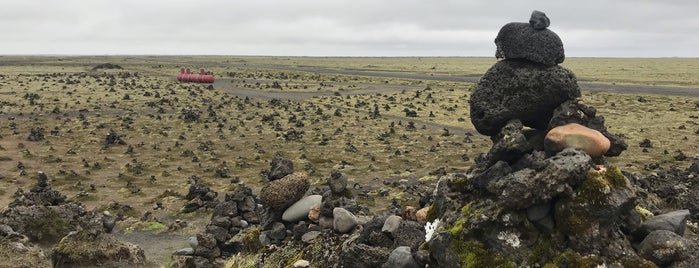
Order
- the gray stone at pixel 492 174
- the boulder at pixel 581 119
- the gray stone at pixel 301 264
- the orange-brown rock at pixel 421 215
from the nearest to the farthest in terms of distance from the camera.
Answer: the gray stone at pixel 492 174, the boulder at pixel 581 119, the orange-brown rock at pixel 421 215, the gray stone at pixel 301 264

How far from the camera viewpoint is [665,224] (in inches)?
391

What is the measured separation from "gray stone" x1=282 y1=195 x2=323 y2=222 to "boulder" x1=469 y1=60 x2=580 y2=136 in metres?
5.80

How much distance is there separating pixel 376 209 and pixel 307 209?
6538 millimetres

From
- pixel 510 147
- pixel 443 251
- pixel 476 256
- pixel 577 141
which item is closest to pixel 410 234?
pixel 443 251

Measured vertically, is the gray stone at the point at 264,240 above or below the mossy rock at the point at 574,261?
below

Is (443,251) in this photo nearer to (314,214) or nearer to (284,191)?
(314,214)

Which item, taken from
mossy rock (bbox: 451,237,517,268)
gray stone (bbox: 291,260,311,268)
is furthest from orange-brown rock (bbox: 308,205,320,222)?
mossy rock (bbox: 451,237,517,268)

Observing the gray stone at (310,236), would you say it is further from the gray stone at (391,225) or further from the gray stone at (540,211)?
the gray stone at (540,211)

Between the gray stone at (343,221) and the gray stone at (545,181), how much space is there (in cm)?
548

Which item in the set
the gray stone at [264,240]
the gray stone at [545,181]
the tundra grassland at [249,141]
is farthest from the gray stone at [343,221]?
the tundra grassland at [249,141]

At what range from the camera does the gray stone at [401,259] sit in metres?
11.1

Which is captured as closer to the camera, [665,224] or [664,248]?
[664,248]

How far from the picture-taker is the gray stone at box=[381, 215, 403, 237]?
12609mm

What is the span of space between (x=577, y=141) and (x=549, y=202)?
6.45ft
